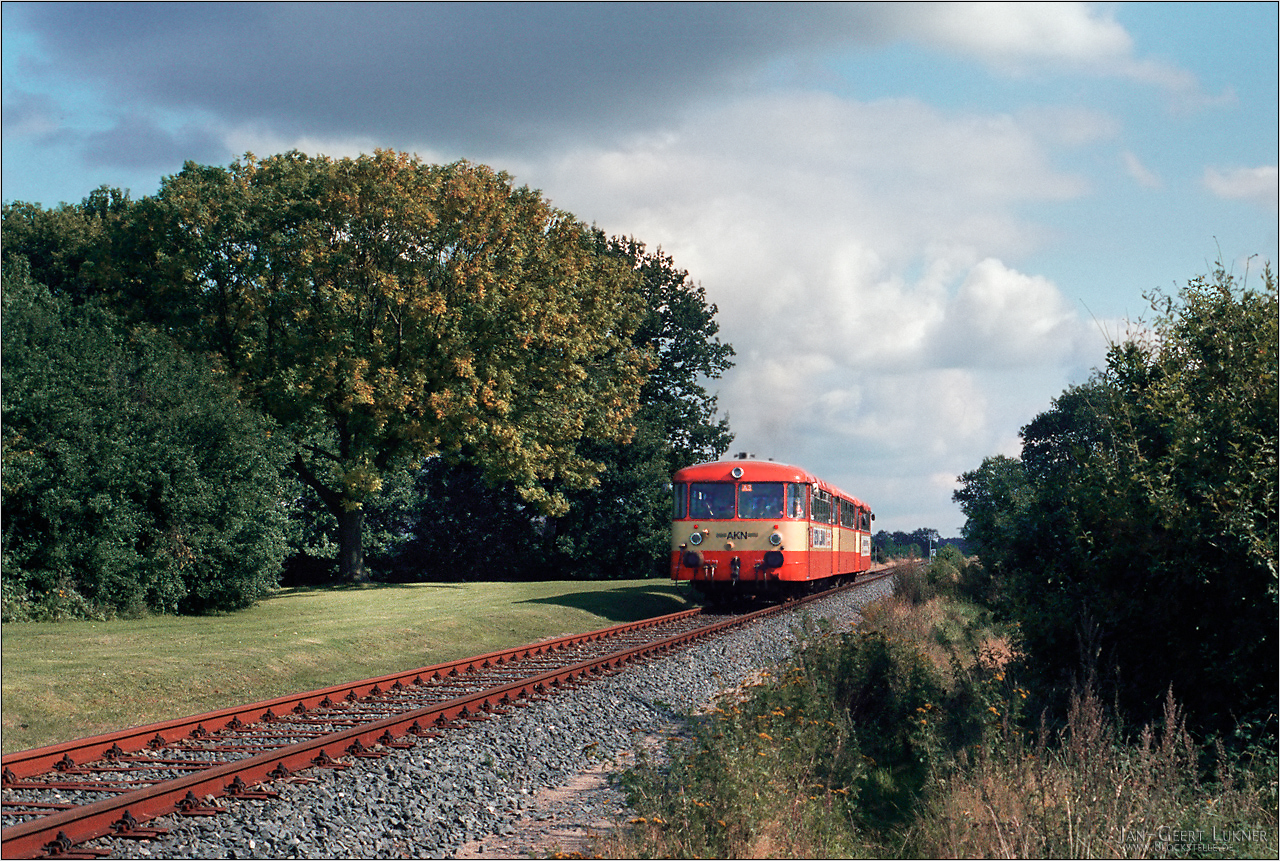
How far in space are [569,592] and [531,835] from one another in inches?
867

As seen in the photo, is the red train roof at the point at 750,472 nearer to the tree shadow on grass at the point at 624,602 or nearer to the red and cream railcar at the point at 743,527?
the red and cream railcar at the point at 743,527

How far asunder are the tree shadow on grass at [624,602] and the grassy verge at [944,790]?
14.0 metres

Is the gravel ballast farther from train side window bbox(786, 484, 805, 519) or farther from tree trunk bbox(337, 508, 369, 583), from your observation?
tree trunk bbox(337, 508, 369, 583)

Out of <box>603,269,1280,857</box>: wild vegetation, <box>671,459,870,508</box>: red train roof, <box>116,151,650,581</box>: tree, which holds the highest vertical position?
<box>116,151,650,581</box>: tree

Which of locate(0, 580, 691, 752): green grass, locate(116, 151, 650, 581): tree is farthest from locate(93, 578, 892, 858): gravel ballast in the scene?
locate(116, 151, 650, 581): tree

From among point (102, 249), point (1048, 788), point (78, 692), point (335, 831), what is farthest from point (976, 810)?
point (102, 249)

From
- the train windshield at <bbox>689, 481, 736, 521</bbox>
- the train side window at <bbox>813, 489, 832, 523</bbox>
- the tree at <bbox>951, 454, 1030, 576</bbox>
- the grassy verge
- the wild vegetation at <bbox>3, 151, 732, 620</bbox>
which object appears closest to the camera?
the grassy verge

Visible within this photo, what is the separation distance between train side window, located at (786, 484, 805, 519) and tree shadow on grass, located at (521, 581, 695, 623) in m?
3.59

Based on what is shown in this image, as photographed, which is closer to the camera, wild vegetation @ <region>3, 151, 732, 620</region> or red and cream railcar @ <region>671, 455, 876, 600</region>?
wild vegetation @ <region>3, 151, 732, 620</region>

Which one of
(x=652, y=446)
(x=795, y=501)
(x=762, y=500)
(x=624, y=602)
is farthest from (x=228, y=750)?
(x=652, y=446)

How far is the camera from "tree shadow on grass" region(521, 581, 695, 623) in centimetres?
2439

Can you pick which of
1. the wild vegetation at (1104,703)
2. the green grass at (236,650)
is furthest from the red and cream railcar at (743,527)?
the wild vegetation at (1104,703)

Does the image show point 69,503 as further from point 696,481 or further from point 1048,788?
point 1048,788

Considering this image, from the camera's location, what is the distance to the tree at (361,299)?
28.0m
